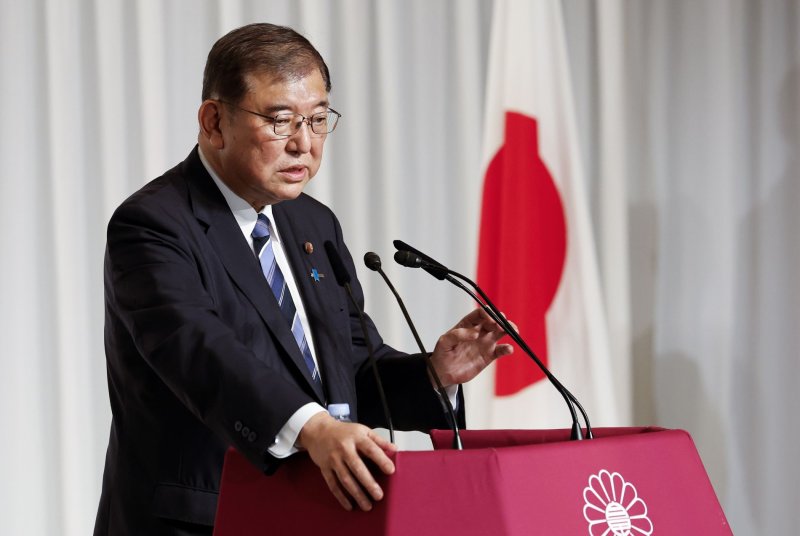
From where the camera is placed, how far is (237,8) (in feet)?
11.8

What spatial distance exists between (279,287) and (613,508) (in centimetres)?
85

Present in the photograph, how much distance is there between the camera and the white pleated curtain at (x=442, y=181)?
3373 millimetres

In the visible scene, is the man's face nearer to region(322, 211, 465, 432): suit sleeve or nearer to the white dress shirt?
the white dress shirt

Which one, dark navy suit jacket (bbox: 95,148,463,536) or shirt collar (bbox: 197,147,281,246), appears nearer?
dark navy suit jacket (bbox: 95,148,463,536)

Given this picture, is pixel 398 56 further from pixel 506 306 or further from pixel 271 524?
pixel 271 524

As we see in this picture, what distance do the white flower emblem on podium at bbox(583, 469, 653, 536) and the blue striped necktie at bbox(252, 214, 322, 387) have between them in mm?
684

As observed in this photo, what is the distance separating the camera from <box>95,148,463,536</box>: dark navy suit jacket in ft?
4.74

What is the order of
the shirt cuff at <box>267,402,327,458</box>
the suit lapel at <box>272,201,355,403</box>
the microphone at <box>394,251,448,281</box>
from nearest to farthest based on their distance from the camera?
A: the shirt cuff at <box>267,402,327,458</box>
the microphone at <box>394,251,448,281</box>
the suit lapel at <box>272,201,355,403</box>

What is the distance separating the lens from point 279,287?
191cm

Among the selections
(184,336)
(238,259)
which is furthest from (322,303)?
(184,336)

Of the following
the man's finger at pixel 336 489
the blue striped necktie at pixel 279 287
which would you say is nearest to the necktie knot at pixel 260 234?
the blue striped necktie at pixel 279 287

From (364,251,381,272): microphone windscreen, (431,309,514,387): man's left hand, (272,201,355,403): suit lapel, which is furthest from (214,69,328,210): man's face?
(431,309,514,387): man's left hand

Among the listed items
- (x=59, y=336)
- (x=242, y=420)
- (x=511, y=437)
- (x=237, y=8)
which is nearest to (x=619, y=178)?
(x=237, y=8)

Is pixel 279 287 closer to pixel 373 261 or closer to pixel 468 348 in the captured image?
pixel 373 261
